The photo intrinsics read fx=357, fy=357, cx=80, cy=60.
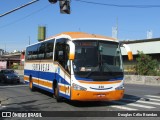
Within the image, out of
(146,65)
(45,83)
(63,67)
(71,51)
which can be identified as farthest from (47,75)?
(146,65)

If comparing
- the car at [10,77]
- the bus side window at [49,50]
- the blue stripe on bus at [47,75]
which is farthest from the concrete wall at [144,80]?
the bus side window at [49,50]

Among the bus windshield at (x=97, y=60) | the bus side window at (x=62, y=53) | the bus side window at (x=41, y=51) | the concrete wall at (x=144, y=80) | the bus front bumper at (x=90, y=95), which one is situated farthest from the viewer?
the concrete wall at (x=144, y=80)

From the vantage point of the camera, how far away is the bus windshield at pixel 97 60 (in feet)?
48.9

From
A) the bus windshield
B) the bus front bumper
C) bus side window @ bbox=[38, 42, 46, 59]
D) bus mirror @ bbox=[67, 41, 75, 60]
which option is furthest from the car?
bus mirror @ bbox=[67, 41, 75, 60]

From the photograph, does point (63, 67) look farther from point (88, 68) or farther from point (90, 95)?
point (90, 95)

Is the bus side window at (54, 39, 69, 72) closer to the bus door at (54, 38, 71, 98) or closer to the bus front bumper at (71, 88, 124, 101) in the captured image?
the bus door at (54, 38, 71, 98)

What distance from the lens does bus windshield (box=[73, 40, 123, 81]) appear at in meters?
14.9

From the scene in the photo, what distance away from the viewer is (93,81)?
14.8 m

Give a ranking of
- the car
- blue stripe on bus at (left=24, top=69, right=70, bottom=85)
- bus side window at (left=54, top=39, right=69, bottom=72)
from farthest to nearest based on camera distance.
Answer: the car → blue stripe on bus at (left=24, top=69, right=70, bottom=85) → bus side window at (left=54, top=39, right=69, bottom=72)

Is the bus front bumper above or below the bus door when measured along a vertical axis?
below

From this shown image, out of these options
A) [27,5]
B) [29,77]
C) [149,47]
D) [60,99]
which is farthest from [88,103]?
[149,47]

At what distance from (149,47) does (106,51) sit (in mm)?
40968

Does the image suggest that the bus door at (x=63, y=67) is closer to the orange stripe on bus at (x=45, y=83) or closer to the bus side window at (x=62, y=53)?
the bus side window at (x=62, y=53)

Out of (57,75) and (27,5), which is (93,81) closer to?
(57,75)
